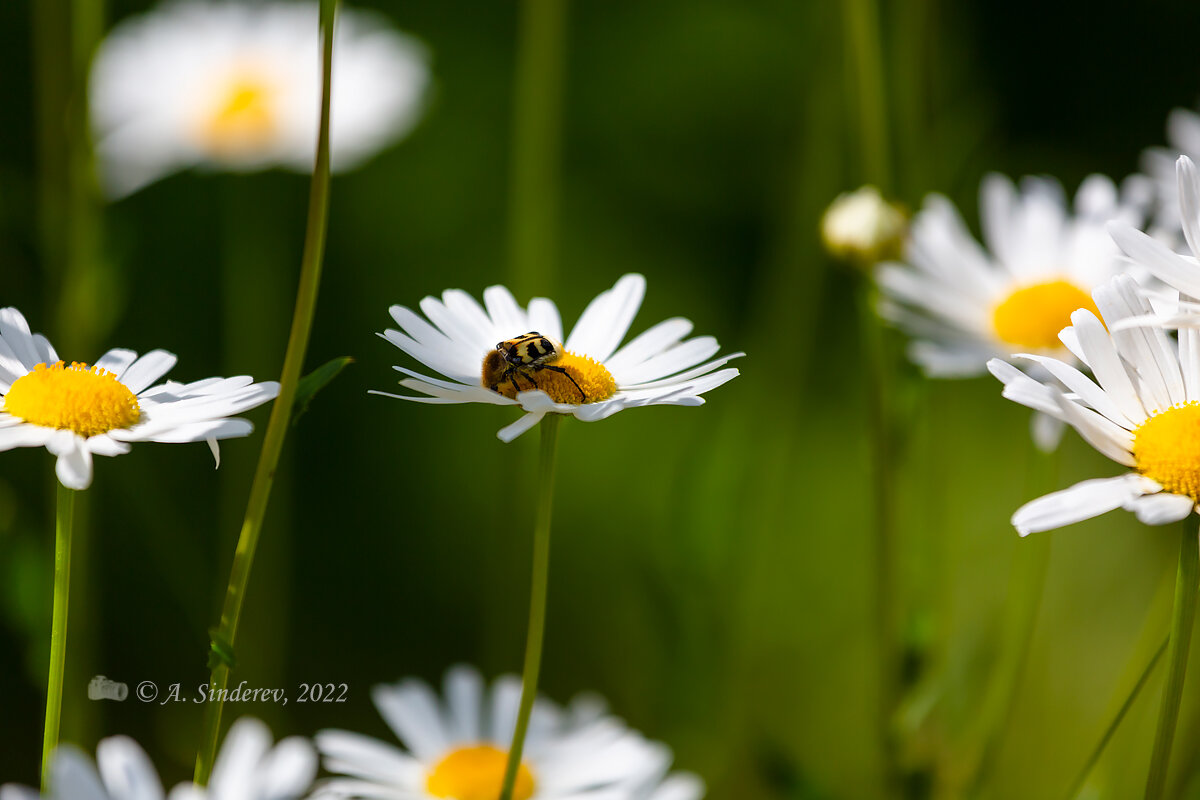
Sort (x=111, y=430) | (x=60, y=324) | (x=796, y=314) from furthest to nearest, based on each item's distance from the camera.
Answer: (x=796, y=314), (x=60, y=324), (x=111, y=430)

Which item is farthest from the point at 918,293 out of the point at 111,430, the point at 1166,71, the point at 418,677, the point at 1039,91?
the point at 1166,71

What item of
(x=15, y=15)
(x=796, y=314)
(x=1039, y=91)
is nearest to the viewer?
(x=796, y=314)

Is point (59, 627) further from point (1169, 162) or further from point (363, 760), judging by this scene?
point (1169, 162)

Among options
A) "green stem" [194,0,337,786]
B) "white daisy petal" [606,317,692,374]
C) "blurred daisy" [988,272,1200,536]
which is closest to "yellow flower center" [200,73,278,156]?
"white daisy petal" [606,317,692,374]

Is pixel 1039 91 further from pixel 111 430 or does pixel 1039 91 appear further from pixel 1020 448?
pixel 111 430

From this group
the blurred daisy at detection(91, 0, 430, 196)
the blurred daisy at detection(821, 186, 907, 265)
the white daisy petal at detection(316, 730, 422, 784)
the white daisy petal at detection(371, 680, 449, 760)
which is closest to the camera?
the white daisy petal at detection(316, 730, 422, 784)

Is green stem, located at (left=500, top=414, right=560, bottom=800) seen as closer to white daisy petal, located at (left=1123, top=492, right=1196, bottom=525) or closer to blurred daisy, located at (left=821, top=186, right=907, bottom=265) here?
white daisy petal, located at (left=1123, top=492, right=1196, bottom=525)

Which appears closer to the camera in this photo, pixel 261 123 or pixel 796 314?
pixel 796 314
